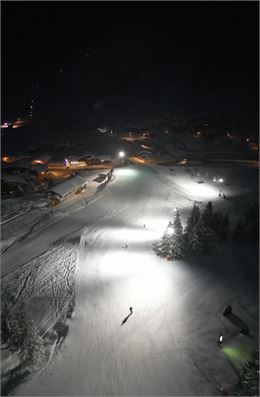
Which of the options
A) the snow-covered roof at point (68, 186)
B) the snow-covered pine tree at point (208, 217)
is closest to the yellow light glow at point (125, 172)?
the snow-covered roof at point (68, 186)

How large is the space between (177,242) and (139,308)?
8965mm

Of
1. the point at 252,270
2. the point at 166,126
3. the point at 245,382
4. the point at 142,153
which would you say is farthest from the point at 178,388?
the point at 166,126

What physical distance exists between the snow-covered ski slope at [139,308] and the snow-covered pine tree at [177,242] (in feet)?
3.40

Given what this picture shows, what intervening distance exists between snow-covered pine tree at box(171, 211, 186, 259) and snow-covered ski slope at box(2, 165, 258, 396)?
104cm

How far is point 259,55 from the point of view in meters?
116

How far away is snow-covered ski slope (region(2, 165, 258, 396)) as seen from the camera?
18641 millimetres

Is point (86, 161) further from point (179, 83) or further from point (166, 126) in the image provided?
point (179, 83)

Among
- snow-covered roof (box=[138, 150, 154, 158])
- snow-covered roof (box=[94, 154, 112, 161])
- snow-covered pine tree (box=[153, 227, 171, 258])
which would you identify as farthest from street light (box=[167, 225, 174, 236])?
snow-covered roof (box=[138, 150, 154, 158])

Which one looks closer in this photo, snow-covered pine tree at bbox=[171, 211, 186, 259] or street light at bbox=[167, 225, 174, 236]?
snow-covered pine tree at bbox=[171, 211, 186, 259]

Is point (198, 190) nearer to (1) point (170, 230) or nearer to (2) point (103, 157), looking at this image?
(1) point (170, 230)

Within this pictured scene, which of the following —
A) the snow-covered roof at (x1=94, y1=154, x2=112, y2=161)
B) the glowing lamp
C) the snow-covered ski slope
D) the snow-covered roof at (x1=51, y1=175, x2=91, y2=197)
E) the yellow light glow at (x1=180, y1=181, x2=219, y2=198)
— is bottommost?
the snow-covered ski slope

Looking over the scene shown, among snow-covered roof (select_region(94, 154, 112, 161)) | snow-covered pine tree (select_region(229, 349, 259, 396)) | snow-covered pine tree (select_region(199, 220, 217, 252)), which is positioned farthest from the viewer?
snow-covered roof (select_region(94, 154, 112, 161))

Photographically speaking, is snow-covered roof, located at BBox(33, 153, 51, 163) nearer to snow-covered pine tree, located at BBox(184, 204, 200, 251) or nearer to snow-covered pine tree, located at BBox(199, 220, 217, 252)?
snow-covered pine tree, located at BBox(184, 204, 200, 251)

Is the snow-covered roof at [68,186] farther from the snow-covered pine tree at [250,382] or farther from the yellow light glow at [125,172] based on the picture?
the snow-covered pine tree at [250,382]
